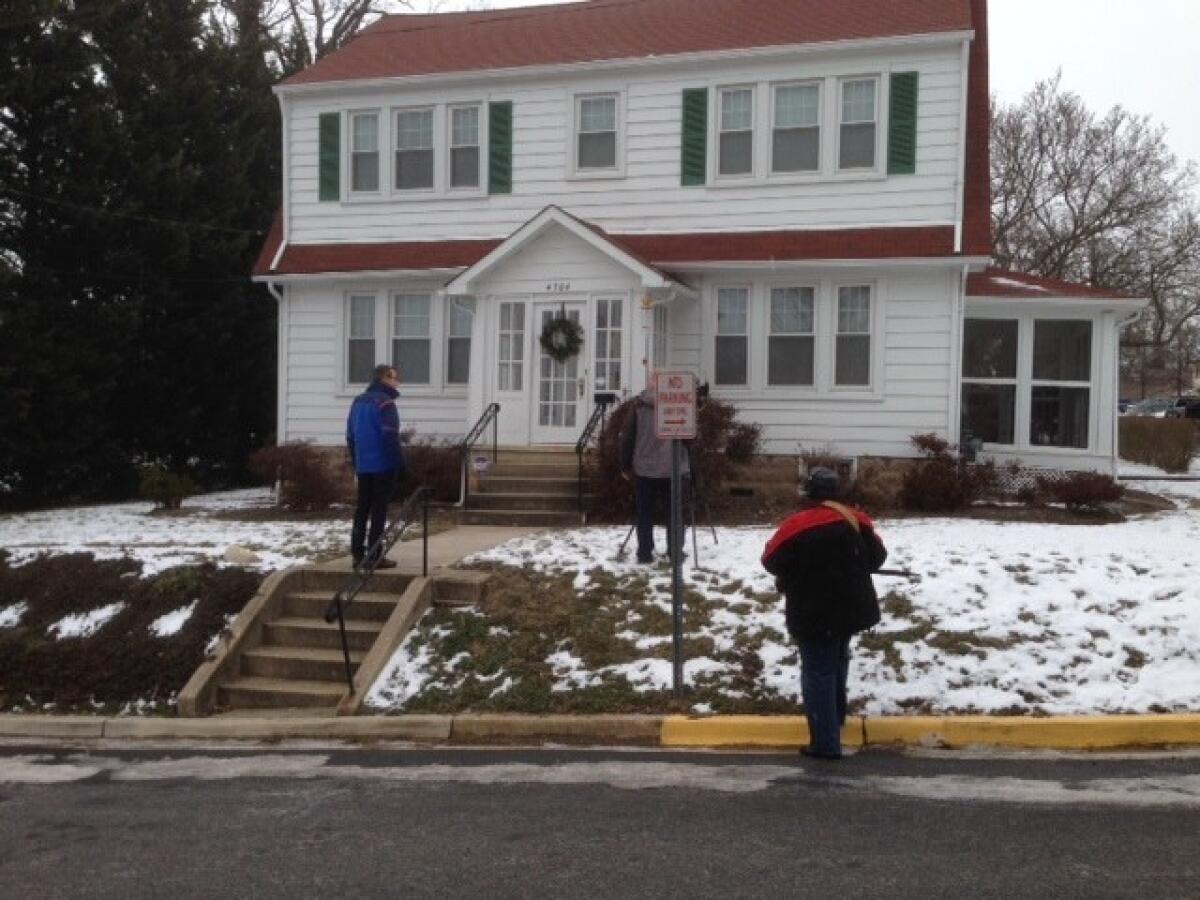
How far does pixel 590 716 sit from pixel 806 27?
1194 cm

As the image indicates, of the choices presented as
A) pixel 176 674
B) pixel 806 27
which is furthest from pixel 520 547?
pixel 806 27

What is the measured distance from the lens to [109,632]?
30.9ft

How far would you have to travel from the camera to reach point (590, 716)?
750 cm

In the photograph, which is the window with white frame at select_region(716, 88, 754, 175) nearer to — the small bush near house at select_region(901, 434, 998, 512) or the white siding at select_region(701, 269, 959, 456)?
the white siding at select_region(701, 269, 959, 456)

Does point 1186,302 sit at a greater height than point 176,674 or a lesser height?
greater

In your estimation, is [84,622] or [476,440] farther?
[476,440]

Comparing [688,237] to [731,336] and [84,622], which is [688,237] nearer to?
[731,336]

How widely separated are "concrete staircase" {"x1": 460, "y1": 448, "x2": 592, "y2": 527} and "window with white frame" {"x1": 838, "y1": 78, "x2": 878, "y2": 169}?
577cm

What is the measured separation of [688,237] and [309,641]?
910 centimetres

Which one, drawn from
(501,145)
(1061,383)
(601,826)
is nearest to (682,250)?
(501,145)

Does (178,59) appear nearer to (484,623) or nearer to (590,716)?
(484,623)

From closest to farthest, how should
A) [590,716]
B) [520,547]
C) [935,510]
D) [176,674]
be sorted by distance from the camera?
[590,716], [176,674], [520,547], [935,510]

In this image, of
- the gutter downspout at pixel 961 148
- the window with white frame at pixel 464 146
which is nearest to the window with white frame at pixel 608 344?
the window with white frame at pixel 464 146

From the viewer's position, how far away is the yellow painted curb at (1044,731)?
6922 mm
